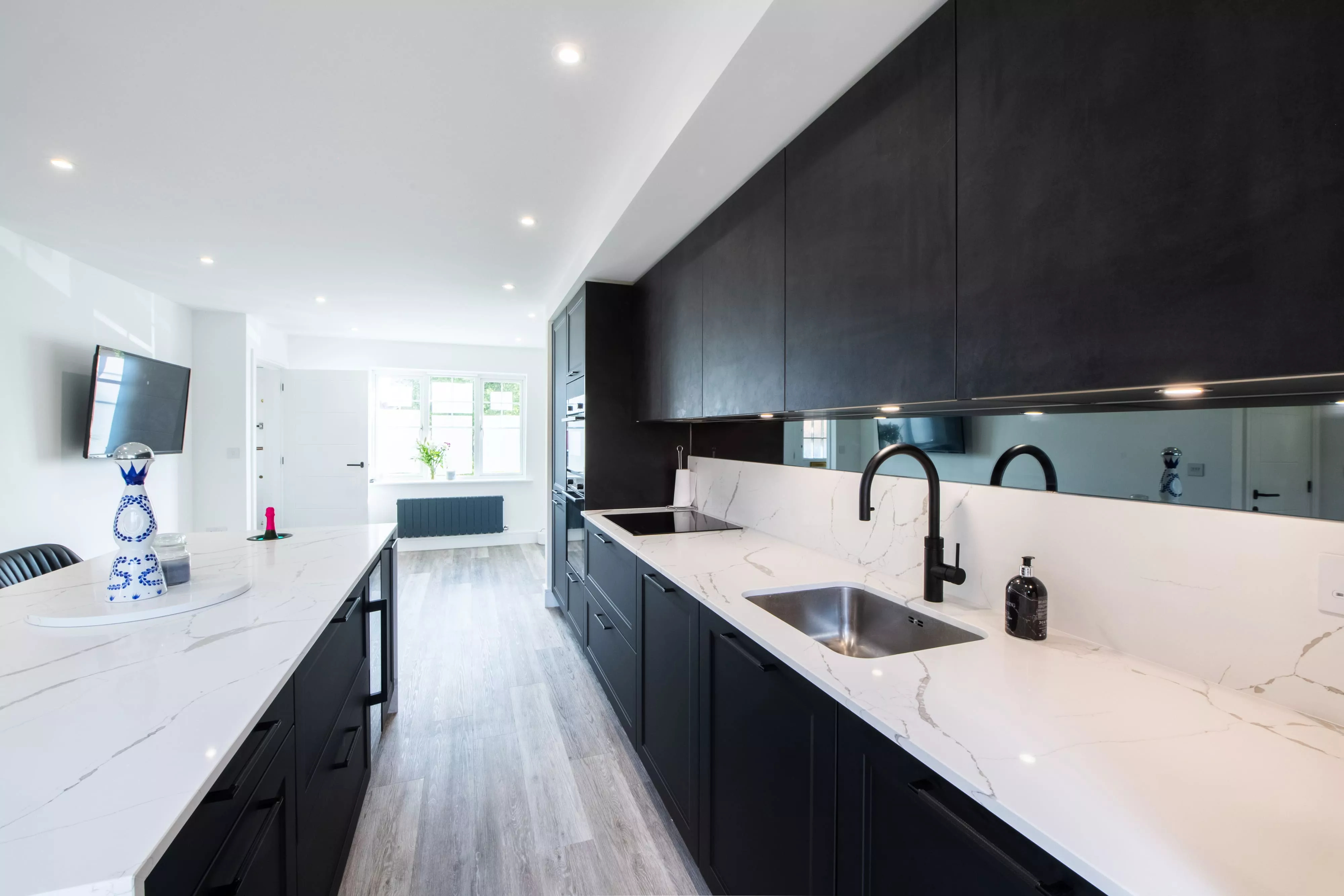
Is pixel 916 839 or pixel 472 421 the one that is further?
pixel 472 421

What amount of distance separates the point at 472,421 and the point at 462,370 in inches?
25.0

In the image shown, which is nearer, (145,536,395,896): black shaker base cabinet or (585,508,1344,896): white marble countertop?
(585,508,1344,896): white marble countertop

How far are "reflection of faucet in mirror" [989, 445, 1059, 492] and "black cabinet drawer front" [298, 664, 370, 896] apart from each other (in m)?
1.77

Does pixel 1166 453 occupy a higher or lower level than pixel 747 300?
lower

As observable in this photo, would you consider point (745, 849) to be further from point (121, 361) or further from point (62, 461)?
point (121, 361)

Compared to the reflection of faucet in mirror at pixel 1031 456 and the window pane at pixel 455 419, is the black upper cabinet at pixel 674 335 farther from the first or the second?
the window pane at pixel 455 419

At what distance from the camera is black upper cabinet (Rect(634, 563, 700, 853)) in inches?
62.2

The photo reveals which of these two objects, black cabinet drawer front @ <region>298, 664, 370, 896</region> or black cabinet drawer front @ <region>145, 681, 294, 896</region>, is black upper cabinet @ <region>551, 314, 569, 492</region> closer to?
black cabinet drawer front @ <region>298, 664, 370, 896</region>

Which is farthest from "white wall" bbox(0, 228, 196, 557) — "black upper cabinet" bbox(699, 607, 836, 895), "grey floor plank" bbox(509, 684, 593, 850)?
"black upper cabinet" bbox(699, 607, 836, 895)

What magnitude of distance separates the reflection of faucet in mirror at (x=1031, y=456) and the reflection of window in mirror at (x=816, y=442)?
701 mm

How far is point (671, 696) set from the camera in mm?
1763

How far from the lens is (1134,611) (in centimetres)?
105

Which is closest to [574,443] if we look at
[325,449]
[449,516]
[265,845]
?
[265,845]

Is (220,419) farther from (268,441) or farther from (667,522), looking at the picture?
(667,522)
